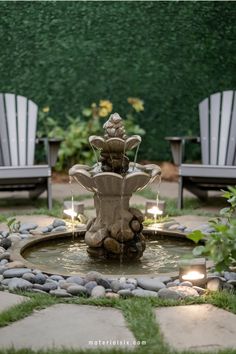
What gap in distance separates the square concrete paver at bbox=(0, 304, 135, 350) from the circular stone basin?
53 cm

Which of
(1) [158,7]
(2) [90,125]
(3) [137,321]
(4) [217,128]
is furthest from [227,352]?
(1) [158,7]

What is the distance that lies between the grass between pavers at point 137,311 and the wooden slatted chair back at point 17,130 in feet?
8.91

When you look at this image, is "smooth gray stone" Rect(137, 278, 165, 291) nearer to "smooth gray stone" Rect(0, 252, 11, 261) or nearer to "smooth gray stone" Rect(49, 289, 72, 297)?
"smooth gray stone" Rect(49, 289, 72, 297)

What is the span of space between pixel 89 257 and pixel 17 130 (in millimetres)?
2242

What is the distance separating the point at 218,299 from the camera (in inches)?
98.8

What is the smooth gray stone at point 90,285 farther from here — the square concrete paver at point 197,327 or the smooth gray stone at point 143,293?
the square concrete paver at point 197,327

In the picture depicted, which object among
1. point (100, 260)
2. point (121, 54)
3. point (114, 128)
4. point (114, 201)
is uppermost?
point (121, 54)

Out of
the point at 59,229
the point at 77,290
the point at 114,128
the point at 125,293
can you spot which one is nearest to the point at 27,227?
the point at 59,229

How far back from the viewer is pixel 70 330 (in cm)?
218

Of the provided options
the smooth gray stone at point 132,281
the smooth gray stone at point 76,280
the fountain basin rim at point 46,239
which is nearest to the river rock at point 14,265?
the fountain basin rim at point 46,239

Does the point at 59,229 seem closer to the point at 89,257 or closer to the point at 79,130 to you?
the point at 89,257

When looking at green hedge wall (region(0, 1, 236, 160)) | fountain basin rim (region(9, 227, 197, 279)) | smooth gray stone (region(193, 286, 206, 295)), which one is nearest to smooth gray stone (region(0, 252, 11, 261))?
fountain basin rim (region(9, 227, 197, 279))

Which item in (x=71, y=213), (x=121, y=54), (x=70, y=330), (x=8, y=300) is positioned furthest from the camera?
(x=121, y=54)

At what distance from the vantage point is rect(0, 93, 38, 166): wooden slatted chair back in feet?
17.1
